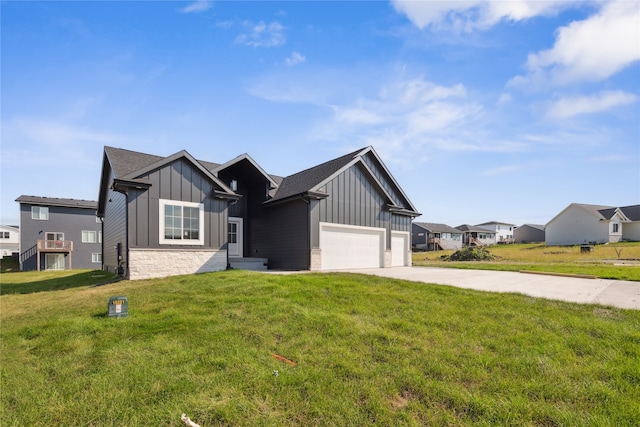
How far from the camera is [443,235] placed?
181ft

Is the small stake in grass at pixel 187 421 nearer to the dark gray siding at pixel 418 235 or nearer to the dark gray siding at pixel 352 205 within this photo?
the dark gray siding at pixel 352 205

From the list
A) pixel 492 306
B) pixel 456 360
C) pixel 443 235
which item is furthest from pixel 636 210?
pixel 456 360

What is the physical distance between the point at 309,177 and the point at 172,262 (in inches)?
314

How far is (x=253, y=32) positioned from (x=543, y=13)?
857 cm

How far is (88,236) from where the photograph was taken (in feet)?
106

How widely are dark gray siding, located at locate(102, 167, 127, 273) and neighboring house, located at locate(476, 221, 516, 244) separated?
6847 centimetres

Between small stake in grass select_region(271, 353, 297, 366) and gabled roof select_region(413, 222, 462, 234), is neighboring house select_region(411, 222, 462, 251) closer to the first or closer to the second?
gabled roof select_region(413, 222, 462, 234)

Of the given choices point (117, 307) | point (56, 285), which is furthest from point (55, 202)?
Answer: point (117, 307)

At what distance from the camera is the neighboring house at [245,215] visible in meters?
12.4

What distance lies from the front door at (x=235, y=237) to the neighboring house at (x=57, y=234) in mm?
22731

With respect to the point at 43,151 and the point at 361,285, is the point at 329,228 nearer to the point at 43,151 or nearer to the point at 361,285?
the point at 361,285

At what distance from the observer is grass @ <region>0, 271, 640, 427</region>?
3.22 m

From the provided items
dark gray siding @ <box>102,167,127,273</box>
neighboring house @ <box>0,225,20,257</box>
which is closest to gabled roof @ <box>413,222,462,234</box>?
dark gray siding @ <box>102,167,127,273</box>

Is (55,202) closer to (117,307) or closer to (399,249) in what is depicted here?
(117,307)
